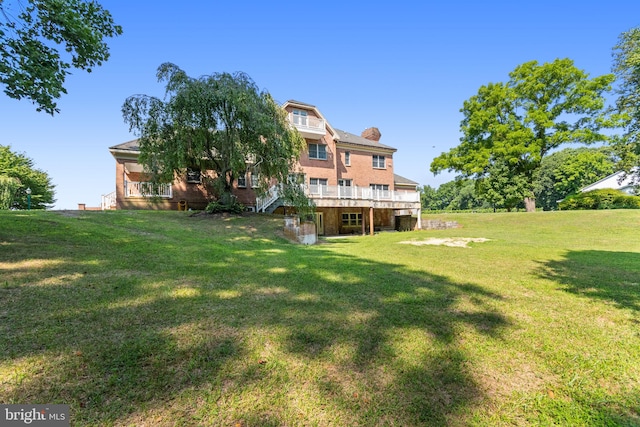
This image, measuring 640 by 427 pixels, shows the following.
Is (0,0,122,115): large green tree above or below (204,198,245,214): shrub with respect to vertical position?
above

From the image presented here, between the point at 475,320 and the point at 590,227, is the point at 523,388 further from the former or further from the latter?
the point at 590,227

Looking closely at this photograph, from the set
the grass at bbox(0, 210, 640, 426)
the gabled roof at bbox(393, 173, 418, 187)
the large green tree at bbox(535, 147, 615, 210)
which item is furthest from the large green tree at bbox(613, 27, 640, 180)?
the large green tree at bbox(535, 147, 615, 210)

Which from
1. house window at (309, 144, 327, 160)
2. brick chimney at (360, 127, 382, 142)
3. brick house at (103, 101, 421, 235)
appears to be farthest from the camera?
brick chimney at (360, 127, 382, 142)

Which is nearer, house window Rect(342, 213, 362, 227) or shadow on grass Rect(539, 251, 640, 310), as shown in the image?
shadow on grass Rect(539, 251, 640, 310)

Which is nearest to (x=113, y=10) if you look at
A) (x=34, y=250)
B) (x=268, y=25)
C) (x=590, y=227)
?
(x=268, y=25)

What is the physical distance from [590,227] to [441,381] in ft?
65.4

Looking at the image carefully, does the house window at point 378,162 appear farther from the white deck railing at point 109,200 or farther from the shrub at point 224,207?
the white deck railing at point 109,200

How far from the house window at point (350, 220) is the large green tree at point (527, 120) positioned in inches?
495

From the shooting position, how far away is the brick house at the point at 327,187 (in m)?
18.0

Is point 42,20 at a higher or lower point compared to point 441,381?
higher

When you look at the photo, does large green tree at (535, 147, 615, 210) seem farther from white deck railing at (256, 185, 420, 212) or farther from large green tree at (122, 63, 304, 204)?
large green tree at (122, 63, 304, 204)

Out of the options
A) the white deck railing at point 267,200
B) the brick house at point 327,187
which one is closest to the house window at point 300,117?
the brick house at point 327,187

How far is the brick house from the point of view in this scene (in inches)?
708

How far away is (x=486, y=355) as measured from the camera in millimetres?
2883
